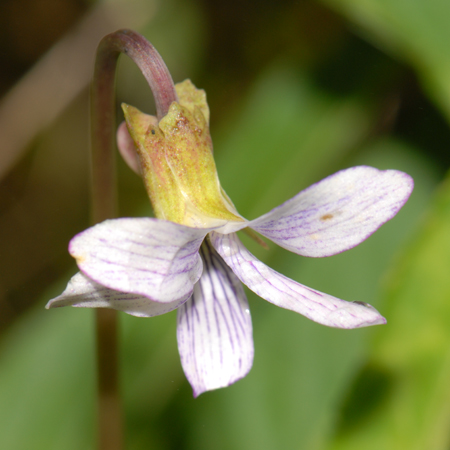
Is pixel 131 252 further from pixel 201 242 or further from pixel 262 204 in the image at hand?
pixel 262 204

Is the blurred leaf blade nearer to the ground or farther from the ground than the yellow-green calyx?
farther from the ground

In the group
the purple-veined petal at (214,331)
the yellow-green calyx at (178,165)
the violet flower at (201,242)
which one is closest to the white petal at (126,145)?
the violet flower at (201,242)

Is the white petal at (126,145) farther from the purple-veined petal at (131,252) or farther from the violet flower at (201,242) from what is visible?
the purple-veined petal at (131,252)

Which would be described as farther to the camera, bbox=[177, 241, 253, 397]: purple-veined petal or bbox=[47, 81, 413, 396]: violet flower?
bbox=[177, 241, 253, 397]: purple-veined petal

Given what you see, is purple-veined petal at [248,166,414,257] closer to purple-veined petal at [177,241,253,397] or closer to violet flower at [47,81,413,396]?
violet flower at [47,81,413,396]

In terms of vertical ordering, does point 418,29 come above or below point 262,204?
above

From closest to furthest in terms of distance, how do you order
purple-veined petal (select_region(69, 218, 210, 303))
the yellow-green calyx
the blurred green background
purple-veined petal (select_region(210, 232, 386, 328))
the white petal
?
purple-veined petal (select_region(69, 218, 210, 303)), purple-veined petal (select_region(210, 232, 386, 328)), the yellow-green calyx, the white petal, the blurred green background

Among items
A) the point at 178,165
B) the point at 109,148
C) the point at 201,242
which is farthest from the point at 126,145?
the point at 201,242

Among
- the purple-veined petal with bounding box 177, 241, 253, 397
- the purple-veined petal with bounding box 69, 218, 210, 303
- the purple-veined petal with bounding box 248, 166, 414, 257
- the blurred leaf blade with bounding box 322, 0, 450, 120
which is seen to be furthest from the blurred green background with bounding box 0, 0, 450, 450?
the purple-veined petal with bounding box 69, 218, 210, 303
